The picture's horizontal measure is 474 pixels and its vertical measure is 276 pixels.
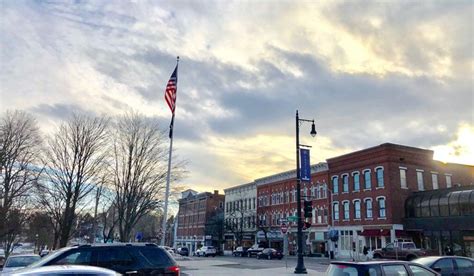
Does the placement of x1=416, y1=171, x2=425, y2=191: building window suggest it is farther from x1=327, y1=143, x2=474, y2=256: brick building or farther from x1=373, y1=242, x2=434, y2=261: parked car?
x1=373, y1=242, x2=434, y2=261: parked car

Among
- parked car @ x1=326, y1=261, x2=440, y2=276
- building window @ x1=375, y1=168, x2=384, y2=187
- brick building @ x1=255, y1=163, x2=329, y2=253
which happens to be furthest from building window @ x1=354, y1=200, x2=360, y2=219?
parked car @ x1=326, y1=261, x2=440, y2=276

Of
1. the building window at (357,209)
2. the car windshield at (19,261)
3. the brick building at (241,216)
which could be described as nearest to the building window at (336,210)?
the building window at (357,209)

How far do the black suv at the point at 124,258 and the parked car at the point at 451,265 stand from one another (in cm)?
879

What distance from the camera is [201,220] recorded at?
94812 millimetres

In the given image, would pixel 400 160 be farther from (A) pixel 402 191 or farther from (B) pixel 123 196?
(B) pixel 123 196

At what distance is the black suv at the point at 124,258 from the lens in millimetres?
10416

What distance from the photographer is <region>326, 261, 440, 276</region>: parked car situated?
8.95 metres

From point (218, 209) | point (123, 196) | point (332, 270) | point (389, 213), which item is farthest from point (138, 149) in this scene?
point (218, 209)

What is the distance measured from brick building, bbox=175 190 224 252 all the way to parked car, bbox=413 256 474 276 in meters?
72.5

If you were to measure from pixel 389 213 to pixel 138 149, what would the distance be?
30.3m

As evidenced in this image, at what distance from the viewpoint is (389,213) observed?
4662cm

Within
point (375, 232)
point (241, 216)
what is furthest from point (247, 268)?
point (241, 216)

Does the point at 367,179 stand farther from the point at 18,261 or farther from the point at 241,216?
the point at 18,261

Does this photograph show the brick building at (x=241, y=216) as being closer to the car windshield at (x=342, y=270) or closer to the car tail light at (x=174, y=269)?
the car tail light at (x=174, y=269)
